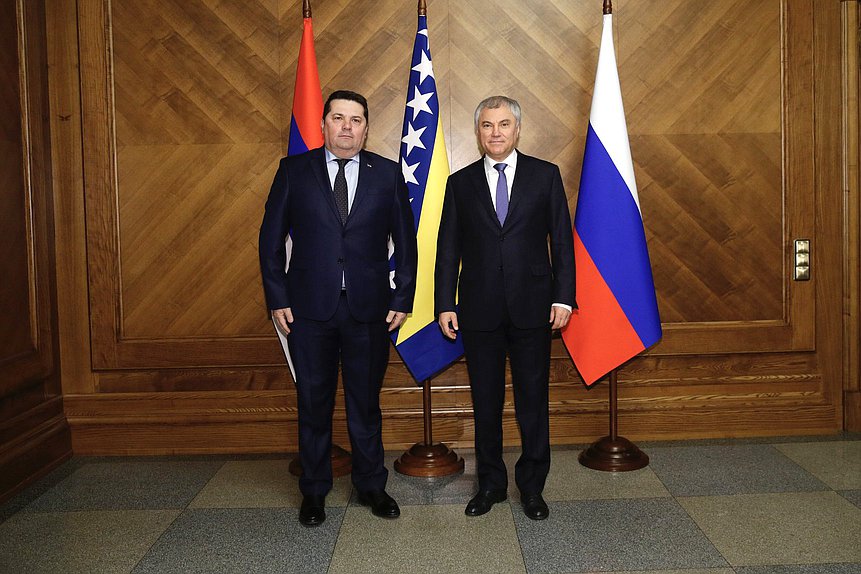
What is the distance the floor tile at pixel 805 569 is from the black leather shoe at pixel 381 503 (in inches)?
49.1

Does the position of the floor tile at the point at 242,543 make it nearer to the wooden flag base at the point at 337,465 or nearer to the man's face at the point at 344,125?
the wooden flag base at the point at 337,465

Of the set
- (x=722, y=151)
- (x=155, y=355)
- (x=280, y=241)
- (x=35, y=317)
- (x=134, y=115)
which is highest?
(x=134, y=115)

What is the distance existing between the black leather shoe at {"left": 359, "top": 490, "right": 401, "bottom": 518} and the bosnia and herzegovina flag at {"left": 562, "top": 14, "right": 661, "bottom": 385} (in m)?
1.09

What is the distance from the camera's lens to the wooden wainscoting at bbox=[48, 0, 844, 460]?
148 inches

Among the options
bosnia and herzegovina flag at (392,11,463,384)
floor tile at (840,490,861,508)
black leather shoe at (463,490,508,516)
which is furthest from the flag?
floor tile at (840,490,861,508)

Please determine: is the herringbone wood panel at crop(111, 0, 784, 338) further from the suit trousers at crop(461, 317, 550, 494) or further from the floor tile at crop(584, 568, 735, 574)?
the floor tile at crop(584, 568, 735, 574)

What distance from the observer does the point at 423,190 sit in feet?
10.8

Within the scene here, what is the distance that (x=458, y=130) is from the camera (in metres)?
3.79

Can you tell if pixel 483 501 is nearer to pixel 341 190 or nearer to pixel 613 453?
pixel 613 453

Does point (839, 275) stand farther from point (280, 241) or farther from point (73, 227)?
point (73, 227)

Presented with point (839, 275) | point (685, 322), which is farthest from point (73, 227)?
point (839, 275)

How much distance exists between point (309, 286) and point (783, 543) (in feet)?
6.36

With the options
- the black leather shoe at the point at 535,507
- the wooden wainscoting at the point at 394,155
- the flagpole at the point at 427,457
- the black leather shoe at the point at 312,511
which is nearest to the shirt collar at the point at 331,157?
the flagpole at the point at 427,457

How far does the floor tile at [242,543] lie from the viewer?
95.1 inches
